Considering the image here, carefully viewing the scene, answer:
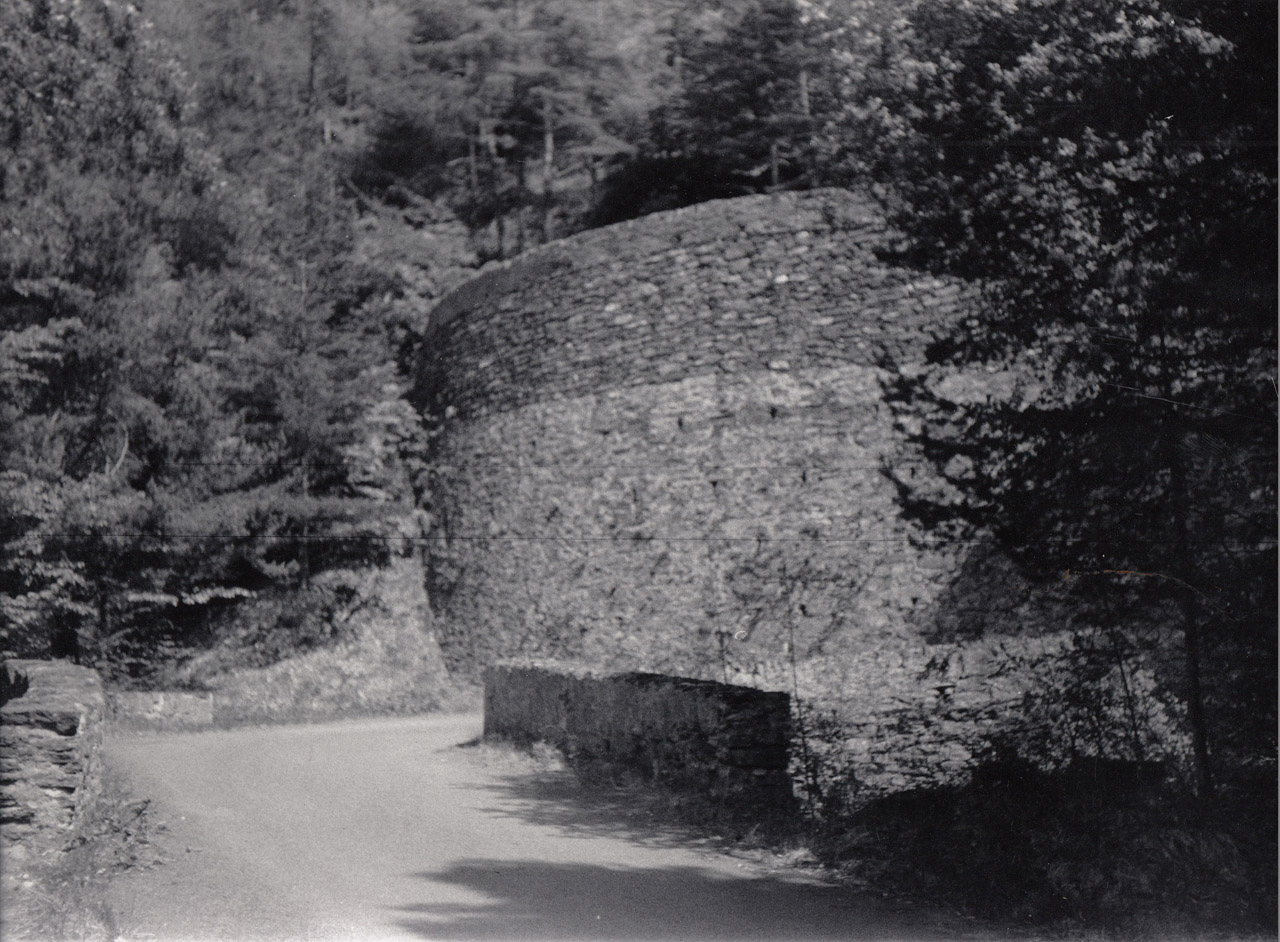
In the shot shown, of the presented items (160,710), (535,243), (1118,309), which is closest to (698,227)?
(160,710)

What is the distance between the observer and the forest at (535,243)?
6484 mm

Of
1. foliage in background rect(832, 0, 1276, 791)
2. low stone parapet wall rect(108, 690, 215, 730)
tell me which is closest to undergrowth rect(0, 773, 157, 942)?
foliage in background rect(832, 0, 1276, 791)

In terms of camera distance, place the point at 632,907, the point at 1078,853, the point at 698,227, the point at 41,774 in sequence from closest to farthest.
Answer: the point at 632,907 < the point at 1078,853 < the point at 41,774 < the point at 698,227

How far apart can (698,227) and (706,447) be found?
2734 millimetres

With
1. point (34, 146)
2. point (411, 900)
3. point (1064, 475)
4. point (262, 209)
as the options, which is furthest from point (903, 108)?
point (262, 209)

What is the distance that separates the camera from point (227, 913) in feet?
18.7

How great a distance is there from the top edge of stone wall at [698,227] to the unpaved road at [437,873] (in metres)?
7.48

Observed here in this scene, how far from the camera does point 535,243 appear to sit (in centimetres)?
2778

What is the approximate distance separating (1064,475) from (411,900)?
13.3 ft

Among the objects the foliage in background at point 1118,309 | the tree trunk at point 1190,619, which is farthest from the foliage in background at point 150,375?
the tree trunk at point 1190,619

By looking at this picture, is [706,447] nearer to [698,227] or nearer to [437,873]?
[698,227]

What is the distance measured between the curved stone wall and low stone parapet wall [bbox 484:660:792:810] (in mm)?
2681

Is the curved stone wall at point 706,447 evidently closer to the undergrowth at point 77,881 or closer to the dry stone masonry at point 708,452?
the dry stone masonry at point 708,452

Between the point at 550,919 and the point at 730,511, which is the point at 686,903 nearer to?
the point at 550,919
